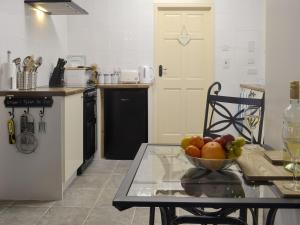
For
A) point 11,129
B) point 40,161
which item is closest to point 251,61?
point 40,161

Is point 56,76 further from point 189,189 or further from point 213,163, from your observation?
point 189,189

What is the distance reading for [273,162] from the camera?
1.33 meters

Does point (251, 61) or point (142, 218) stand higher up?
point (251, 61)

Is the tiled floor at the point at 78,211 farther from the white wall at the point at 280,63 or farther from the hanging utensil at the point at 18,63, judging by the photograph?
the white wall at the point at 280,63

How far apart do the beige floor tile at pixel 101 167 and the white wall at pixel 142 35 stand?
143cm

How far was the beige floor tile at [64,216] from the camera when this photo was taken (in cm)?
281

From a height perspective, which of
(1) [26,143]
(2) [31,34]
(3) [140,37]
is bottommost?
(1) [26,143]

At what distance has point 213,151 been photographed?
4.21 ft

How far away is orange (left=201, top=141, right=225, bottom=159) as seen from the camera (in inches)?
50.4

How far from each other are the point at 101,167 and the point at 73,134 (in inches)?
38.5

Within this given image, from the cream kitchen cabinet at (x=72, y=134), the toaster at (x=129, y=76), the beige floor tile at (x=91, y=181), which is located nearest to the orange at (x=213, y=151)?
the cream kitchen cabinet at (x=72, y=134)

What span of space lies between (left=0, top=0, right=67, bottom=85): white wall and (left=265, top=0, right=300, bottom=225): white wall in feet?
7.99

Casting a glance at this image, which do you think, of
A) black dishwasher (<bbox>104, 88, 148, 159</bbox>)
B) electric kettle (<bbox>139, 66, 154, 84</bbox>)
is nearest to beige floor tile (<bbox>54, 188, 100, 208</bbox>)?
black dishwasher (<bbox>104, 88, 148, 159</bbox>)

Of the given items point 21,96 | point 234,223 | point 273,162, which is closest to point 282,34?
point 273,162
